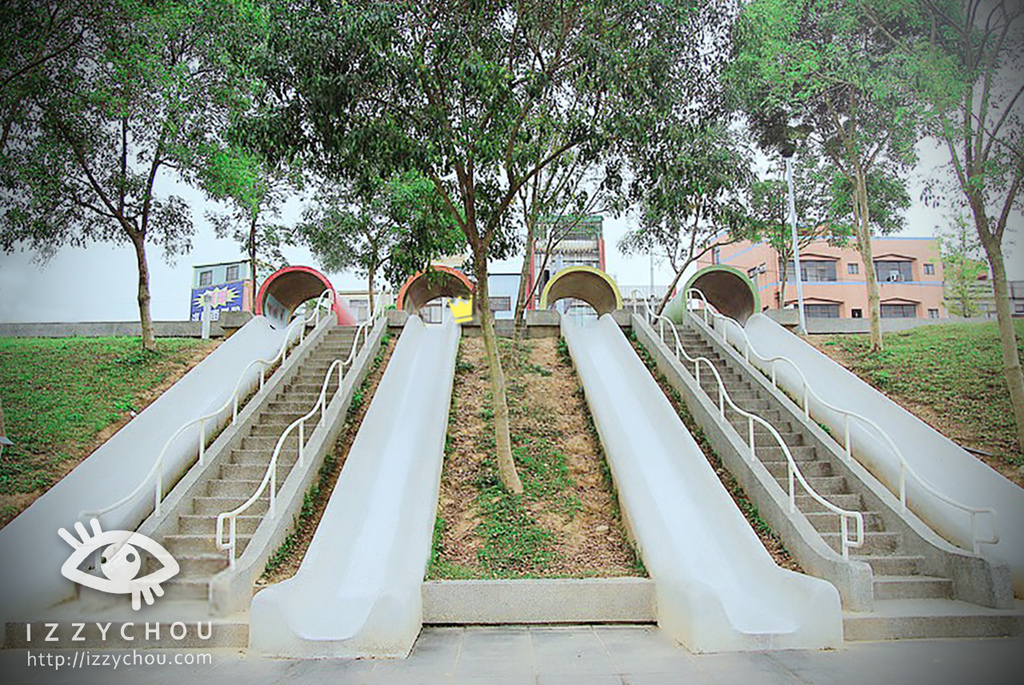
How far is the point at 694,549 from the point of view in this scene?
6664 millimetres

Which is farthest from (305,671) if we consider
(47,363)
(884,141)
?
(884,141)

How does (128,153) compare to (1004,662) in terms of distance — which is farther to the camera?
(128,153)

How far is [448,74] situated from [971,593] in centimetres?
815

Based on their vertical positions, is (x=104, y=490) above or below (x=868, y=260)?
below

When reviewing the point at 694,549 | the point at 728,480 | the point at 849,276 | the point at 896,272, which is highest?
the point at 849,276

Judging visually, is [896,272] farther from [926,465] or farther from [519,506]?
[519,506]

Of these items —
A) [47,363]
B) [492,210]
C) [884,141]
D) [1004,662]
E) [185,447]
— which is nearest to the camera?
[1004,662]

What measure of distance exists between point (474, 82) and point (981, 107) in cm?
667

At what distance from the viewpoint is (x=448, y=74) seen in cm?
855

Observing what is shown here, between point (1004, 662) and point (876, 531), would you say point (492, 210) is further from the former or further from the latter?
point (1004, 662)

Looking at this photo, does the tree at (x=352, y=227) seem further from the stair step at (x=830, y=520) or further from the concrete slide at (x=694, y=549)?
the stair step at (x=830, y=520)

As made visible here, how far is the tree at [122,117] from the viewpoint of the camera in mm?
9469
